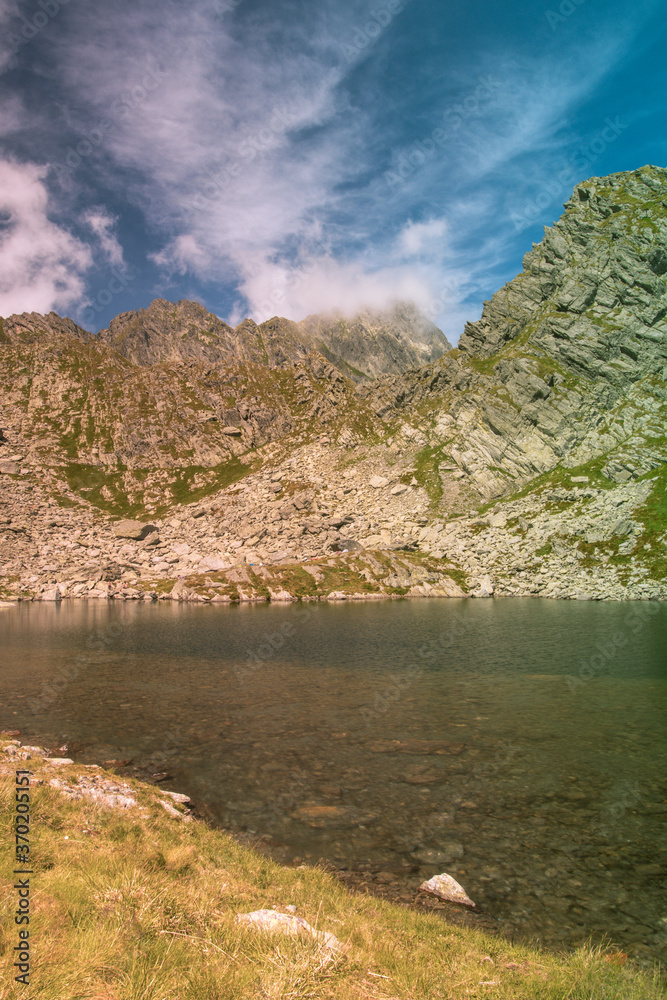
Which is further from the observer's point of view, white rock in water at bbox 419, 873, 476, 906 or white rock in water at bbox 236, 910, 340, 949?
white rock in water at bbox 419, 873, 476, 906

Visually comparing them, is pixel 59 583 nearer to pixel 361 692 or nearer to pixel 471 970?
pixel 361 692

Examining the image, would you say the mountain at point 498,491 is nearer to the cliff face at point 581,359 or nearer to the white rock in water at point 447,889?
the cliff face at point 581,359

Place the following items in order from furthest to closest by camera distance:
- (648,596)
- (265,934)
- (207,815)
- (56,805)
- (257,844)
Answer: (648,596), (207,815), (257,844), (56,805), (265,934)

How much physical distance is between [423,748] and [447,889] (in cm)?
1083

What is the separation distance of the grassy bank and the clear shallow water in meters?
2.66

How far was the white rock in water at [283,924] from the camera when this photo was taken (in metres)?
8.09

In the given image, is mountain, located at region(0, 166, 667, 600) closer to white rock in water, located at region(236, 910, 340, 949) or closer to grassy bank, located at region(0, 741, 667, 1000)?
grassy bank, located at region(0, 741, 667, 1000)

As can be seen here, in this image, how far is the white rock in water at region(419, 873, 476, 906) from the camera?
12.4 m

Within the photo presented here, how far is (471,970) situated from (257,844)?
8891mm

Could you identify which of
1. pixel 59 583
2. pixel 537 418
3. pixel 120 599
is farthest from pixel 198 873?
pixel 537 418

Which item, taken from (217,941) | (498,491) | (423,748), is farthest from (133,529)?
(217,941)

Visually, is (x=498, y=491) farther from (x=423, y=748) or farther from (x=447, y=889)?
(x=447, y=889)

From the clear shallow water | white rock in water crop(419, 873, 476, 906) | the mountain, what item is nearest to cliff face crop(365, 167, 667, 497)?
the mountain

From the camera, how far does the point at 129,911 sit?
26.7ft
